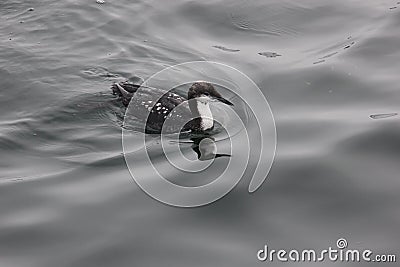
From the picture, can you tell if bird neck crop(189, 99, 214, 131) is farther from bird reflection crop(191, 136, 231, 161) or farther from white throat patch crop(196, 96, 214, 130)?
bird reflection crop(191, 136, 231, 161)

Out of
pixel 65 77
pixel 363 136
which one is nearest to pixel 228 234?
pixel 363 136

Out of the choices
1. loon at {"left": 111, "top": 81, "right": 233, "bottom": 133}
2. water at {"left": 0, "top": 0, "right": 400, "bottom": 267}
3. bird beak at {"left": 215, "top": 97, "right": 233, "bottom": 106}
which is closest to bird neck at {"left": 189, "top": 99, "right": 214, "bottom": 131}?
loon at {"left": 111, "top": 81, "right": 233, "bottom": 133}

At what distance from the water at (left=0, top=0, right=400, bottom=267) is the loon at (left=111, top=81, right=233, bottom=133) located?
27cm

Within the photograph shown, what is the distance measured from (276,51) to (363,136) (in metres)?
3.11

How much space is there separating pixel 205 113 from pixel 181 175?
1.82 metres

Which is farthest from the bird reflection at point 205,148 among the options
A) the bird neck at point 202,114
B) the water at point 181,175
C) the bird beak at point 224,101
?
the water at point 181,175

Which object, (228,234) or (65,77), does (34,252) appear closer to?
(228,234)

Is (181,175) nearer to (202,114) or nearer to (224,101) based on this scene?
(224,101)

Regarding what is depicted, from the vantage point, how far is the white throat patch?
30.5ft

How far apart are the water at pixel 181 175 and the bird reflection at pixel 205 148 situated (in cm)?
68

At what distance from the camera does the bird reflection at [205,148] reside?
8195mm

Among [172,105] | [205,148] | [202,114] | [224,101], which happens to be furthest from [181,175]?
[172,105]

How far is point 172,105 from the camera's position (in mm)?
9539

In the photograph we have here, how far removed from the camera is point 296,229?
659 centimetres
